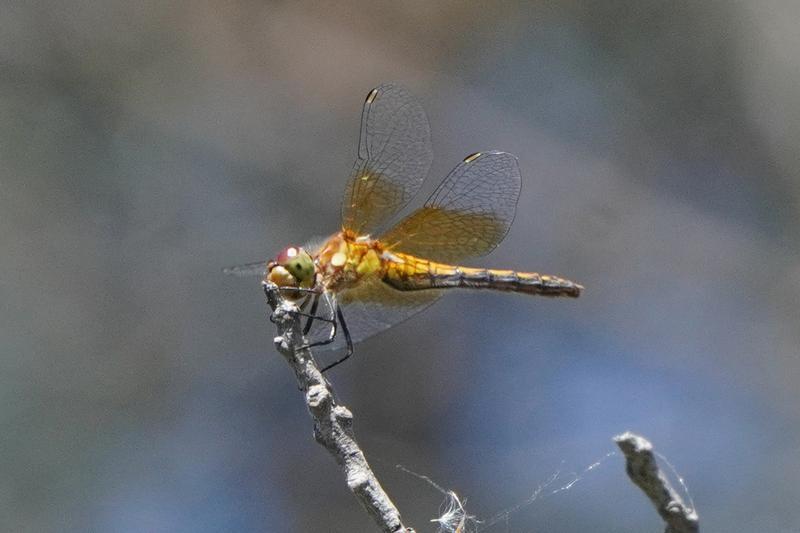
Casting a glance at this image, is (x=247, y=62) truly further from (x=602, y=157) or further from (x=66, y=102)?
(x=602, y=157)

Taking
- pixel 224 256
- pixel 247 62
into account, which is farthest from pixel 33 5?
pixel 224 256

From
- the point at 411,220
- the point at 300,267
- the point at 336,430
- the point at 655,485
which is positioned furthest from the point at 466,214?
the point at 655,485

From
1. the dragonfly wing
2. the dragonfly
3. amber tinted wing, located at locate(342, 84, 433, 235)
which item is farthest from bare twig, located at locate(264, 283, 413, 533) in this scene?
amber tinted wing, located at locate(342, 84, 433, 235)

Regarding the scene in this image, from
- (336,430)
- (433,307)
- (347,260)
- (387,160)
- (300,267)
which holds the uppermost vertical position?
(433,307)

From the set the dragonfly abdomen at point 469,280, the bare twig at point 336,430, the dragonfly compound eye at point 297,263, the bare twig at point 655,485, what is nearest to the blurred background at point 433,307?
the dragonfly abdomen at point 469,280

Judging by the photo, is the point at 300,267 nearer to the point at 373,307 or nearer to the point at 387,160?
the point at 373,307

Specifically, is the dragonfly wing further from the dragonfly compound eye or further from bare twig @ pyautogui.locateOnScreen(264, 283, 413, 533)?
bare twig @ pyautogui.locateOnScreen(264, 283, 413, 533)
